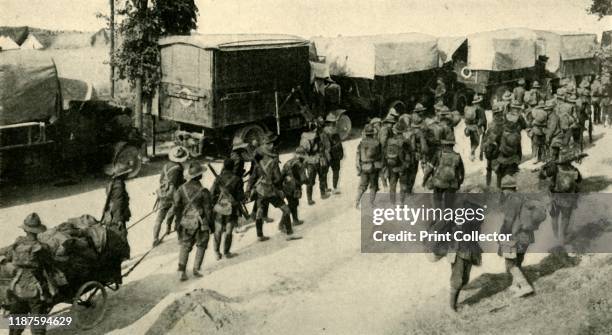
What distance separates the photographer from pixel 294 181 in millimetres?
10711

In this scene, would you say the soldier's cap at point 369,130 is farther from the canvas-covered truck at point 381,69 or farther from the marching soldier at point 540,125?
the canvas-covered truck at point 381,69

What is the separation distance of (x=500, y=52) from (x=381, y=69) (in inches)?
221

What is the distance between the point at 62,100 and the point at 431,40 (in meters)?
13.8

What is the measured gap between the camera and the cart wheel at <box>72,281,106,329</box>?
719 cm

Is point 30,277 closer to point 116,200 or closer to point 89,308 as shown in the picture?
point 89,308

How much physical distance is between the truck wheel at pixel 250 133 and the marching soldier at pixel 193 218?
7.48m

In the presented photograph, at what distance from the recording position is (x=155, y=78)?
56.6 ft

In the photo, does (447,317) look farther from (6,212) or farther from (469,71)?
(469,71)

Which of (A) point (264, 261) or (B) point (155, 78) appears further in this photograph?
(B) point (155, 78)

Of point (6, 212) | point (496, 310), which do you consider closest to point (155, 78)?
point (6, 212)

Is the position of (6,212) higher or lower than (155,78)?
lower

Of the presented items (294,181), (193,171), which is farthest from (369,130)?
(193,171)

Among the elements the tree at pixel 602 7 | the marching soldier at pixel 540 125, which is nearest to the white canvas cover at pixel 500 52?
the tree at pixel 602 7

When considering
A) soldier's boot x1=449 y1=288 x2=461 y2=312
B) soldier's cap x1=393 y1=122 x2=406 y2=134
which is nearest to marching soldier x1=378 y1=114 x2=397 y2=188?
soldier's cap x1=393 y1=122 x2=406 y2=134
